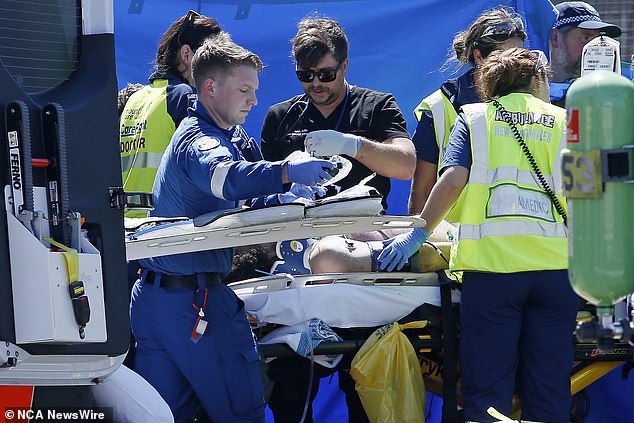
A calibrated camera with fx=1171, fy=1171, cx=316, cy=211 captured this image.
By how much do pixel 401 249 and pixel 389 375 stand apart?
57 cm

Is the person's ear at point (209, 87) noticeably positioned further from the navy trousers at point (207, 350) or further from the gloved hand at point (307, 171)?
the navy trousers at point (207, 350)

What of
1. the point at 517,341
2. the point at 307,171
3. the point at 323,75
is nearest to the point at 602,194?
the point at 307,171

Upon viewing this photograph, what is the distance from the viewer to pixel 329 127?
5.70 m

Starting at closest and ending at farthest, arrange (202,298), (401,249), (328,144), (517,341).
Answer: (202,298), (328,144), (517,341), (401,249)

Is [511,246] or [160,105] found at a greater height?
[160,105]

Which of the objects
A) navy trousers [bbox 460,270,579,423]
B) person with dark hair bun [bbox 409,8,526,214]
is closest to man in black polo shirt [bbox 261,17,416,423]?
person with dark hair bun [bbox 409,8,526,214]

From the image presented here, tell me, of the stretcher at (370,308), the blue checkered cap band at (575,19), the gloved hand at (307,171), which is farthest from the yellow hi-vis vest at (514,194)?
the blue checkered cap band at (575,19)

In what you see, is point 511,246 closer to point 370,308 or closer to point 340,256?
point 370,308

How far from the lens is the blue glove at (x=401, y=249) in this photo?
530 centimetres

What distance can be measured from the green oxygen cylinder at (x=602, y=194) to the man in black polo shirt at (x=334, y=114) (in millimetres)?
2786

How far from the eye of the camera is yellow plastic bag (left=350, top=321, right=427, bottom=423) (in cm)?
517

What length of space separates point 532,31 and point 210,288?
3.50m

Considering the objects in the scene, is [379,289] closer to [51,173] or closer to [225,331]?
[225,331]

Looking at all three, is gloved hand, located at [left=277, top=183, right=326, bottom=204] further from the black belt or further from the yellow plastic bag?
the yellow plastic bag
